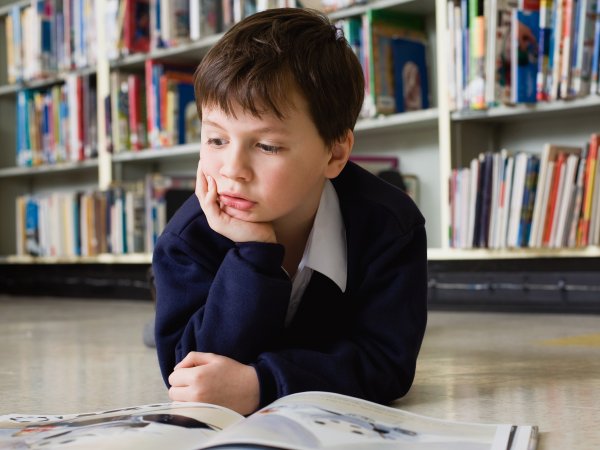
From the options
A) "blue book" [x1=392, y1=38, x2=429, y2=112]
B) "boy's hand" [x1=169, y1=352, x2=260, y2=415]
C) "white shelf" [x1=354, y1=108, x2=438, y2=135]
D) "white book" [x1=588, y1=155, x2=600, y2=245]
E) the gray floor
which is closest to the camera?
"boy's hand" [x1=169, y1=352, x2=260, y2=415]

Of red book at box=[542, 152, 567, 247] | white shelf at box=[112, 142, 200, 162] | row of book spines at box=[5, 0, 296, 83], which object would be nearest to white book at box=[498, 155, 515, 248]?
red book at box=[542, 152, 567, 247]

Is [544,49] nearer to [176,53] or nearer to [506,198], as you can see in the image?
[506,198]

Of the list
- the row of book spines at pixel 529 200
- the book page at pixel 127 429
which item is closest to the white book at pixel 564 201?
the row of book spines at pixel 529 200

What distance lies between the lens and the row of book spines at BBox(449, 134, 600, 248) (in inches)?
89.5

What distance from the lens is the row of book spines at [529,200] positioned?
2.27 m

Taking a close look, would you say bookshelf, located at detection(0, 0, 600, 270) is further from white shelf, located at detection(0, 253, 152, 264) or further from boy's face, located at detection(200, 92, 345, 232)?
boy's face, located at detection(200, 92, 345, 232)

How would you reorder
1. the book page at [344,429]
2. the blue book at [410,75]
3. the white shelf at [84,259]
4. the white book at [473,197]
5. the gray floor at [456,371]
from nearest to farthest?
the book page at [344,429]
the gray floor at [456,371]
the white book at [473,197]
the blue book at [410,75]
the white shelf at [84,259]

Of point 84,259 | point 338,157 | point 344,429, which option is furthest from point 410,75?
point 344,429

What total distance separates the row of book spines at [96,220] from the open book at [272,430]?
2500mm

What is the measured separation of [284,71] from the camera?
38.4 inches

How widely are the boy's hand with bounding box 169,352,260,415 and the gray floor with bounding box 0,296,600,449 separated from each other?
0.22m

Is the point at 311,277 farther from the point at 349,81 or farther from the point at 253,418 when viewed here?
the point at 253,418

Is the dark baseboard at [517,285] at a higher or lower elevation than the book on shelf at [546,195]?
lower

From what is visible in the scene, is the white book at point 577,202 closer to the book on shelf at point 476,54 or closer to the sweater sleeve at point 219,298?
the book on shelf at point 476,54
